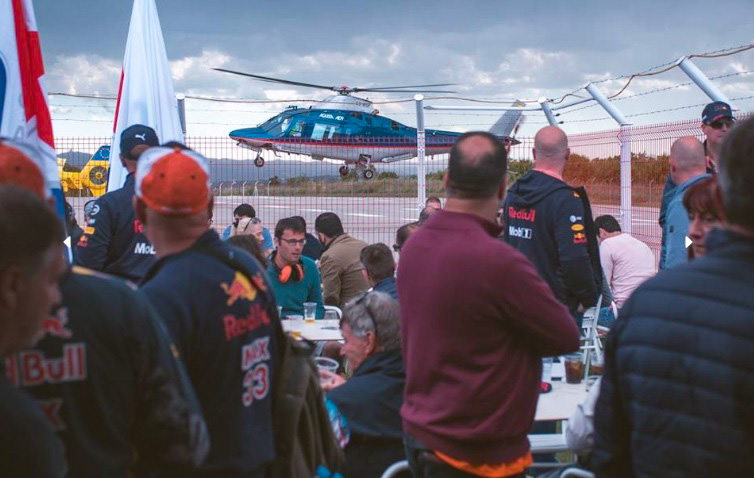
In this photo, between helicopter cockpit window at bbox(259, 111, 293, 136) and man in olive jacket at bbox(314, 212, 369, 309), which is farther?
helicopter cockpit window at bbox(259, 111, 293, 136)

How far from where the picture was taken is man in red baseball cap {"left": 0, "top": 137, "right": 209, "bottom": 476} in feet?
5.79

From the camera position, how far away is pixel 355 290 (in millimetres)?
7562

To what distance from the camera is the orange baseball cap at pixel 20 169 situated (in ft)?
6.34

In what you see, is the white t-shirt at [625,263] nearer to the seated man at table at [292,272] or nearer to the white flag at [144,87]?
the seated man at table at [292,272]

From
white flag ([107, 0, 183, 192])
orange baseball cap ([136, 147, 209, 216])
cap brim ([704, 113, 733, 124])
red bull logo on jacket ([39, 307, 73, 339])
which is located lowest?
red bull logo on jacket ([39, 307, 73, 339])

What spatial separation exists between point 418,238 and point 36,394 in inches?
54.4

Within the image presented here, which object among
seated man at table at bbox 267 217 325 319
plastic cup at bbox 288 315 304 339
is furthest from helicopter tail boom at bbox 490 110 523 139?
plastic cup at bbox 288 315 304 339

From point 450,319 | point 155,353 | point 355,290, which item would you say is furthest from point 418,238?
point 355,290

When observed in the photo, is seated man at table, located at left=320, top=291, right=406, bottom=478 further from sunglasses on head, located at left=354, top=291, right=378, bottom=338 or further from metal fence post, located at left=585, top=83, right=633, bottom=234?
metal fence post, located at left=585, top=83, right=633, bottom=234

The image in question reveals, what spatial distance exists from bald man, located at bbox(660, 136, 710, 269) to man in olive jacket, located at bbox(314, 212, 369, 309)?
124 inches

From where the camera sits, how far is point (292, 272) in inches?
269

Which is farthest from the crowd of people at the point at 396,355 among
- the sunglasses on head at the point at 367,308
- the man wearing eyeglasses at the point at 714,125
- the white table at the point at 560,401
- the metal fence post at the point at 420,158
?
the metal fence post at the point at 420,158

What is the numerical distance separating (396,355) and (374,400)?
0.79 ft

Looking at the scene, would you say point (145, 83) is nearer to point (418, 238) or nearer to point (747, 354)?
point (418, 238)
